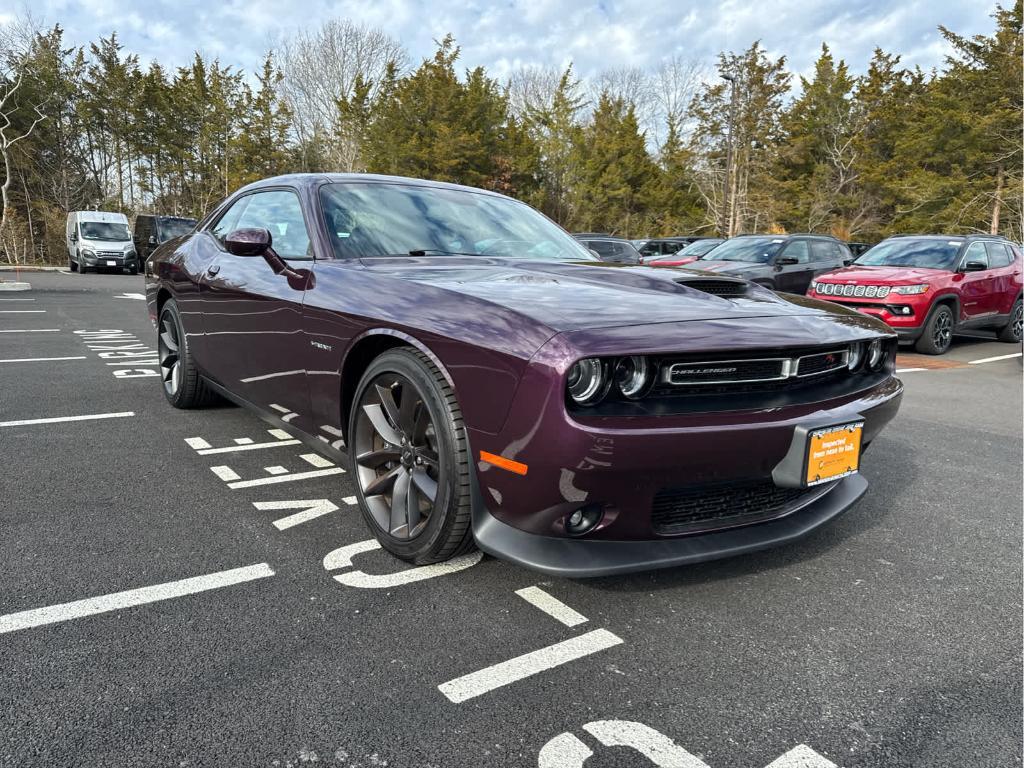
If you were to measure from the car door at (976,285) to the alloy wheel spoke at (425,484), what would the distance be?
9.21m

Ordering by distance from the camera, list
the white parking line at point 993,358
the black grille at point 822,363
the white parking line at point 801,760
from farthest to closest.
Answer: the white parking line at point 993,358
the black grille at point 822,363
the white parking line at point 801,760

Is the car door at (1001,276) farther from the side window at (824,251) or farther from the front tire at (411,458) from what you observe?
the front tire at (411,458)

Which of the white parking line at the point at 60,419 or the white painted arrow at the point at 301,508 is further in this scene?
the white parking line at the point at 60,419

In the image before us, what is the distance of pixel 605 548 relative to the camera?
6.73 ft

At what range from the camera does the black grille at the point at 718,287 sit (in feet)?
8.61

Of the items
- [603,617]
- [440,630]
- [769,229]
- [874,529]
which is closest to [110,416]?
[440,630]

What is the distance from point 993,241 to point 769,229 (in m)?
31.2

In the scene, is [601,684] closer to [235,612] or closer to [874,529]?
[235,612]

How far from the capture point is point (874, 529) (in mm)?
3031

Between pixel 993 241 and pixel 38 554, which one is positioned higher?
pixel 993 241

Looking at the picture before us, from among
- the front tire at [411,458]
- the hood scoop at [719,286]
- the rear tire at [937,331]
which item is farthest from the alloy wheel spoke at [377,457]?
the rear tire at [937,331]

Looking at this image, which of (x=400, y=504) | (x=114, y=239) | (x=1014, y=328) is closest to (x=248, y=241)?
(x=400, y=504)

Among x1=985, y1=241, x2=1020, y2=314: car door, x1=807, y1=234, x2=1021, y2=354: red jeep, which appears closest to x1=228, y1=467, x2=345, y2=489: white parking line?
x1=807, y1=234, x2=1021, y2=354: red jeep

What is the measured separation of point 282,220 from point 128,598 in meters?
1.92
